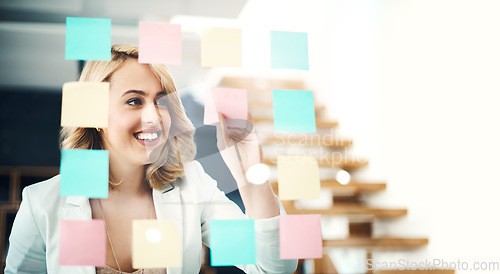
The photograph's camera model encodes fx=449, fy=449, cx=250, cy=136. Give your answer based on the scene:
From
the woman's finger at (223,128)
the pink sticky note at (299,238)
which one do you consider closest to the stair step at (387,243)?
the pink sticky note at (299,238)

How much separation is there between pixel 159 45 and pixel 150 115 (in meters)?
0.21

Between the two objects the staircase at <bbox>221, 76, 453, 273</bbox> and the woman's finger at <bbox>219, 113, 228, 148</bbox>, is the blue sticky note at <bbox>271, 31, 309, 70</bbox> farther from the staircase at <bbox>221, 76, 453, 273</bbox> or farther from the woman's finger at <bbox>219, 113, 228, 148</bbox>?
the woman's finger at <bbox>219, 113, 228, 148</bbox>

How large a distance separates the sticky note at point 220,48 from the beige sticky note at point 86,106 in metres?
0.30

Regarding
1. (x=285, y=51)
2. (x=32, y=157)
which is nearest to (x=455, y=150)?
(x=285, y=51)

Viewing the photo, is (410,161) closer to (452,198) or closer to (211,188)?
A: (452,198)

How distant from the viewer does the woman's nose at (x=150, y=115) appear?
1.26m

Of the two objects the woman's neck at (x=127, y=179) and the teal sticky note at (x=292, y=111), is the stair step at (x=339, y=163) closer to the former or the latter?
the teal sticky note at (x=292, y=111)

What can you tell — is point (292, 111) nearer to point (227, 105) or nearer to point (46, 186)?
point (227, 105)

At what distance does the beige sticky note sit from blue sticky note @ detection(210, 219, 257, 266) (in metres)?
0.43

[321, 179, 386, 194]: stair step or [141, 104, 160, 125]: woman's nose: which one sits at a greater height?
[141, 104, 160, 125]: woman's nose

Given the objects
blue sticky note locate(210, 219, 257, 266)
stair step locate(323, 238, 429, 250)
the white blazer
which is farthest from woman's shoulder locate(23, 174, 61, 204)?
stair step locate(323, 238, 429, 250)

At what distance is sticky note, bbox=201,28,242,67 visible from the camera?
1.33 meters

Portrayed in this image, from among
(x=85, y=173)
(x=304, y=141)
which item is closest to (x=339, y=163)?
(x=304, y=141)

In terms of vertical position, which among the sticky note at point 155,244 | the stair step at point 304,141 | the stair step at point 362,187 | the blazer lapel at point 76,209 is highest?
the stair step at point 304,141
